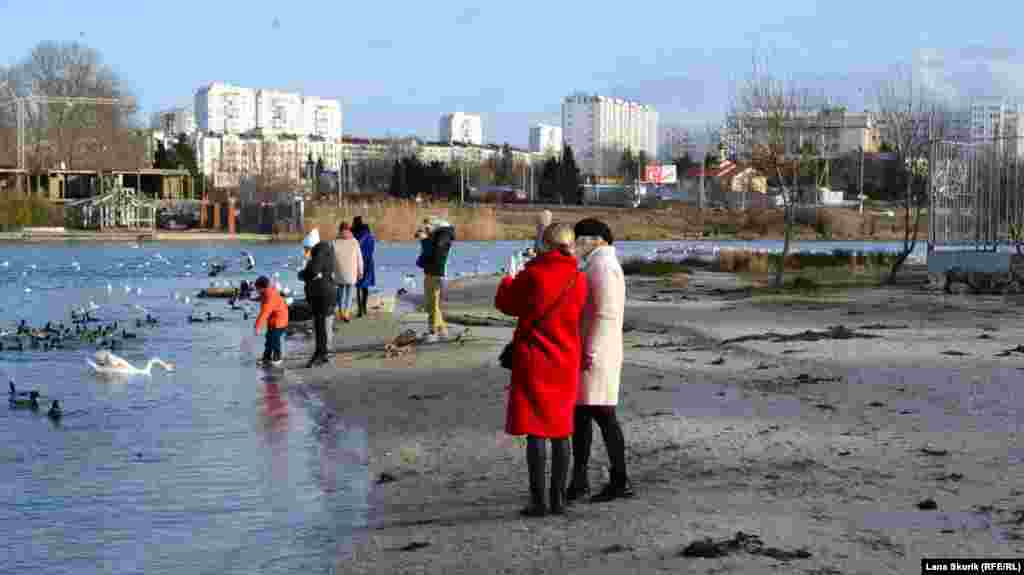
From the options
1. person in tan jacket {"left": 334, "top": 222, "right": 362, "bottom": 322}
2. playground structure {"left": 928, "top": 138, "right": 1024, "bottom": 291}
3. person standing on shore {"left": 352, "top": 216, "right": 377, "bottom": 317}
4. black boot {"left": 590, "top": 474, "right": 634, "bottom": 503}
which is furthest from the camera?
playground structure {"left": 928, "top": 138, "right": 1024, "bottom": 291}

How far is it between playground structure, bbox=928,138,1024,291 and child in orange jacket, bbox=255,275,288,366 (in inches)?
691

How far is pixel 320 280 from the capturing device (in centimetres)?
1864

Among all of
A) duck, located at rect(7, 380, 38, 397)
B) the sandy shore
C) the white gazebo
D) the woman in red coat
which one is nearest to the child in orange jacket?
the sandy shore

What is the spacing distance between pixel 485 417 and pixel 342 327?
10.6 metres

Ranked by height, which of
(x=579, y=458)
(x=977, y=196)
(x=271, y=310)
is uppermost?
(x=977, y=196)

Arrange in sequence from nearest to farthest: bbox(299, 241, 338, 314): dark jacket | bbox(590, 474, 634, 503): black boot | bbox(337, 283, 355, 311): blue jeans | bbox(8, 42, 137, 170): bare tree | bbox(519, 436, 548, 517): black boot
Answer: bbox(519, 436, 548, 517): black boot
bbox(590, 474, 634, 503): black boot
bbox(299, 241, 338, 314): dark jacket
bbox(337, 283, 355, 311): blue jeans
bbox(8, 42, 137, 170): bare tree

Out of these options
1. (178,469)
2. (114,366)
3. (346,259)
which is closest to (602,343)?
(178,469)

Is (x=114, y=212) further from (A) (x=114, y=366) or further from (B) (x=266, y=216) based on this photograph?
(A) (x=114, y=366)

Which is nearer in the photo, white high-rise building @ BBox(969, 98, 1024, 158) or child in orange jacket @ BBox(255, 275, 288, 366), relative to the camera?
child in orange jacket @ BBox(255, 275, 288, 366)

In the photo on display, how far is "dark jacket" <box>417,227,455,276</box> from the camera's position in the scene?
2038cm

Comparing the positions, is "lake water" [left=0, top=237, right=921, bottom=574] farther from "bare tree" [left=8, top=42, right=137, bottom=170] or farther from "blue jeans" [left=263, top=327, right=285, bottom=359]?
"bare tree" [left=8, top=42, right=137, bottom=170]

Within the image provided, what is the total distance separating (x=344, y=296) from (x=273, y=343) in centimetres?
540

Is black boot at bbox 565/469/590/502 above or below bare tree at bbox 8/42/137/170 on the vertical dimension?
below

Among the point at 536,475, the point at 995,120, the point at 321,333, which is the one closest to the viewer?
the point at 536,475
